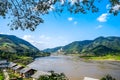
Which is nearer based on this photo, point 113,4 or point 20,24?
point 113,4

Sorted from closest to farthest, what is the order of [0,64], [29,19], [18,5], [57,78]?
[18,5], [29,19], [57,78], [0,64]

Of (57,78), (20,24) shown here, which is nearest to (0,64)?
(57,78)

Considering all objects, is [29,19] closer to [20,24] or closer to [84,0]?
[20,24]

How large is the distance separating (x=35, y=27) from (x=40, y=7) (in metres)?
1.28

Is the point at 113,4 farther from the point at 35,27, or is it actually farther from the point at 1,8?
the point at 1,8

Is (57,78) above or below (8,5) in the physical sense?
below

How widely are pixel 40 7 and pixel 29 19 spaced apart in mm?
1088

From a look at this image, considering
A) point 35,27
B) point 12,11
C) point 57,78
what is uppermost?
point 12,11

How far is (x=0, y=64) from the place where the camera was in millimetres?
92125

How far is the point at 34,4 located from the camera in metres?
11.3

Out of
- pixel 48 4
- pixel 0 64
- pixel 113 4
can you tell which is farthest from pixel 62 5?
pixel 0 64

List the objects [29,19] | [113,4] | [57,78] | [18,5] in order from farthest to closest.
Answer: [57,78]
[29,19]
[18,5]
[113,4]

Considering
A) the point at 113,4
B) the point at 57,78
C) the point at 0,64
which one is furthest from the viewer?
the point at 0,64

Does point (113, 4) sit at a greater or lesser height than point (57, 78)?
greater
